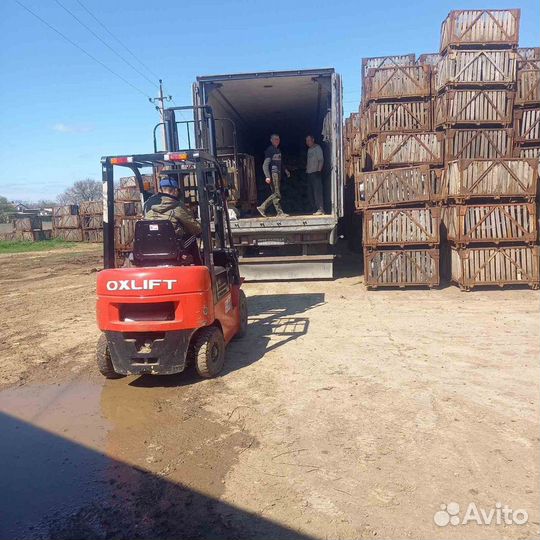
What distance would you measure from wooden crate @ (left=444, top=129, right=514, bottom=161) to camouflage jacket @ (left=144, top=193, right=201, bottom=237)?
7.99m

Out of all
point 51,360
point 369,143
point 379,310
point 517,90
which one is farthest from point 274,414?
point 517,90

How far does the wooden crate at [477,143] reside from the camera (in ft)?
35.2

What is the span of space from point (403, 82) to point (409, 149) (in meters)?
2.15

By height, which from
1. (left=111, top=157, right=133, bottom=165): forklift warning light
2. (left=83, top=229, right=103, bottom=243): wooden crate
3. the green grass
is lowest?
the green grass

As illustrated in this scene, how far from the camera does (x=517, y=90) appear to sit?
10977 mm

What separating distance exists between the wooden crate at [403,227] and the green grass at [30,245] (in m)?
23.6

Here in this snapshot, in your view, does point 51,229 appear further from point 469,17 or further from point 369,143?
point 469,17

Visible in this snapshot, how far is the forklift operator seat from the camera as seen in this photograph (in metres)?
4.79

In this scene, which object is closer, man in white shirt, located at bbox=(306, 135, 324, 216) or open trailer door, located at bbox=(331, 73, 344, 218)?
open trailer door, located at bbox=(331, 73, 344, 218)

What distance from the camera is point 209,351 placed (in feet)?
16.4

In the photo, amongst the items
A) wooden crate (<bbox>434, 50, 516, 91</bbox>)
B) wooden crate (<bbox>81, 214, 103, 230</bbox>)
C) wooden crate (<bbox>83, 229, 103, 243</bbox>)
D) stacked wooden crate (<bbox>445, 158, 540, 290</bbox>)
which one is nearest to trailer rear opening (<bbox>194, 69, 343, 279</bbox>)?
stacked wooden crate (<bbox>445, 158, 540, 290</bbox>)

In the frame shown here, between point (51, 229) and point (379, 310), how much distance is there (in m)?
32.1

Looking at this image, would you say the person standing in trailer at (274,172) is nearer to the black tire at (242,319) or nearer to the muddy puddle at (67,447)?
the black tire at (242,319)

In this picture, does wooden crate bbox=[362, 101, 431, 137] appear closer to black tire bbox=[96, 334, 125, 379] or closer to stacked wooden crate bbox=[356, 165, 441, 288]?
stacked wooden crate bbox=[356, 165, 441, 288]
